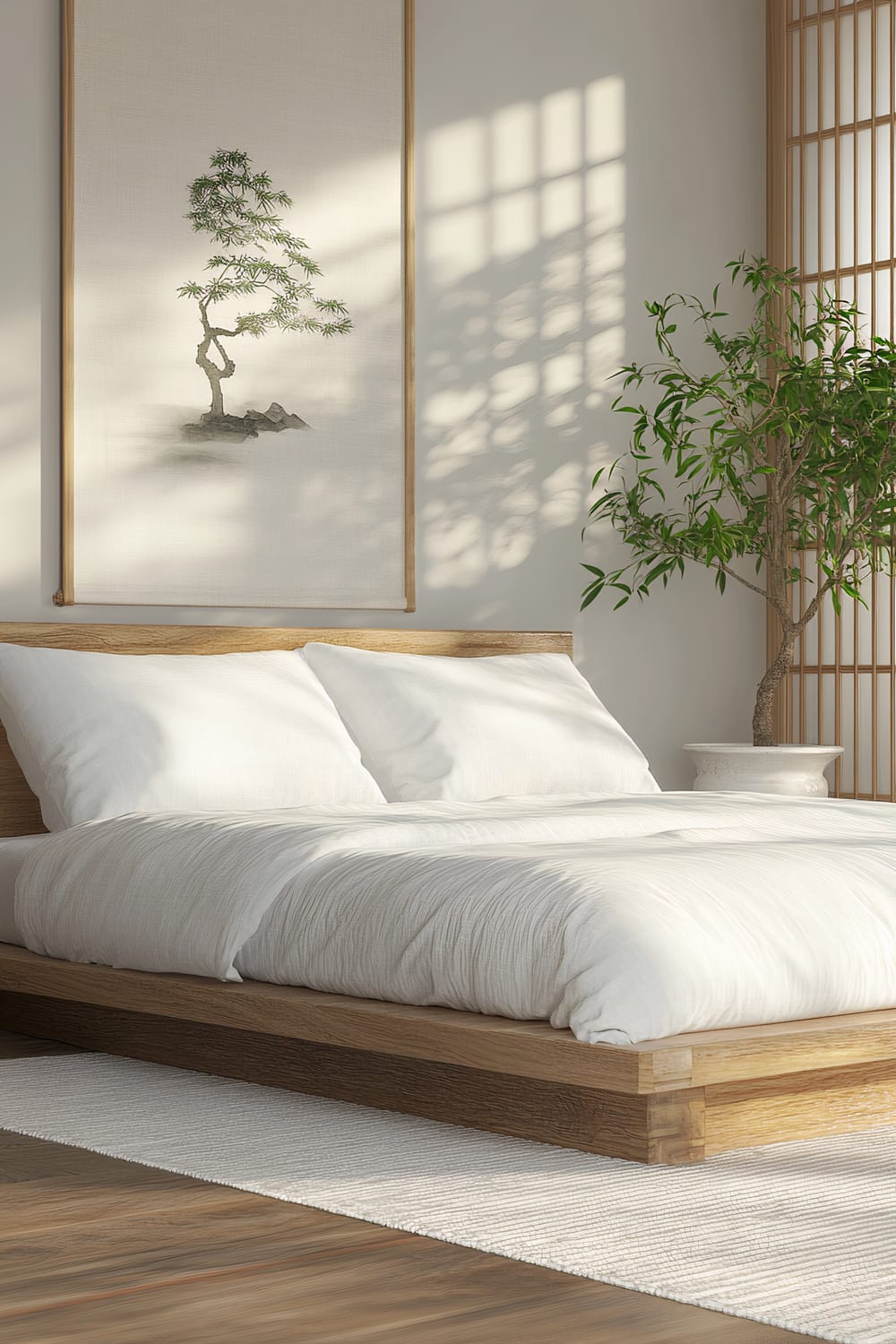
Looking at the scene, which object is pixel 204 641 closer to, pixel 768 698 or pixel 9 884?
pixel 9 884

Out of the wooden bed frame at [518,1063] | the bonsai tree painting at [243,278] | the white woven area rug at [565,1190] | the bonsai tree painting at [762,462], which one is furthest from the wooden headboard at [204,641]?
the white woven area rug at [565,1190]

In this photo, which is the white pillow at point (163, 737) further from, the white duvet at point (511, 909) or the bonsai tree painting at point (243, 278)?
the bonsai tree painting at point (243, 278)

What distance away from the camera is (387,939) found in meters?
2.56

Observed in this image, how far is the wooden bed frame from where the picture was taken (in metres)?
2.29

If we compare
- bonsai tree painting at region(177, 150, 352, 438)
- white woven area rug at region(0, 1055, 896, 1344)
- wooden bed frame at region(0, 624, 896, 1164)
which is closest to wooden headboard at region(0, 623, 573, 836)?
bonsai tree painting at region(177, 150, 352, 438)

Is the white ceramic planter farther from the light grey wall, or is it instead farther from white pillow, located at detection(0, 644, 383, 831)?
white pillow, located at detection(0, 644, 383, 831)

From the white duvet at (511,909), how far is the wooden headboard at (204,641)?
590 mm

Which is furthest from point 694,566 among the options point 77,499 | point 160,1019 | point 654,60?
point 160,1019

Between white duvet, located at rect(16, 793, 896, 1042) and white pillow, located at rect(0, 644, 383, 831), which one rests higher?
white pillow, located at rect(0, 644, 383, 831)

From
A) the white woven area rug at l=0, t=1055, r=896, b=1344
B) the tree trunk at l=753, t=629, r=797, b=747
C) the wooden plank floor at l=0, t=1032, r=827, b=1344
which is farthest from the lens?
the tree trunk at l=753, t=629, r=797, b=747

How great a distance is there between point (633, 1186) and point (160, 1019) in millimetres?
1154

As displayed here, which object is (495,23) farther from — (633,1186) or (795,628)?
(633,1186)

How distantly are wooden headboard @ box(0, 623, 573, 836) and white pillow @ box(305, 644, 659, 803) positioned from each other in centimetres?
19

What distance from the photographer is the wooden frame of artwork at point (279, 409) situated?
409 centimetres
